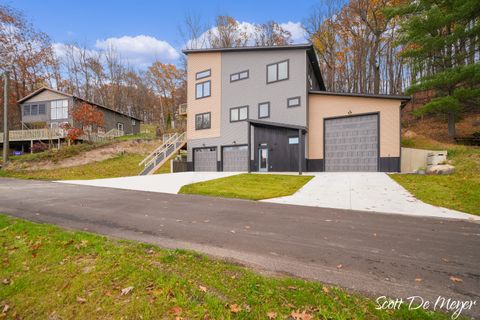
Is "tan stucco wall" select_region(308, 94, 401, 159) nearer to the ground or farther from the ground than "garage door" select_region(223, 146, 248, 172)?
farther from the ground

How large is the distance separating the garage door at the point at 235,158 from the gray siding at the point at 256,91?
536mm

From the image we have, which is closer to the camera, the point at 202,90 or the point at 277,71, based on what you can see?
the point at 277,71

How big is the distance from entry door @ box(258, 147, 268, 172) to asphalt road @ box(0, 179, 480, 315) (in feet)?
36.0

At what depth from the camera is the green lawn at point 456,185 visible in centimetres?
779

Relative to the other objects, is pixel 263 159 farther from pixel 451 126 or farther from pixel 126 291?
pixel 126 291

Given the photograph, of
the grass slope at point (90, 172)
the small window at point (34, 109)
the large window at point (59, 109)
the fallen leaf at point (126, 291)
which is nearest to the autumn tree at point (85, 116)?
the large window at point (59, 109)

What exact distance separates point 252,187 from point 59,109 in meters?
30.9

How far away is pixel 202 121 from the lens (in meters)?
22.4

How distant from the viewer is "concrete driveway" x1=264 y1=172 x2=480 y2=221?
711 cm

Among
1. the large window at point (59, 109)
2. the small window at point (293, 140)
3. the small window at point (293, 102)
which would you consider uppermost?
the large window at point (59, 109)

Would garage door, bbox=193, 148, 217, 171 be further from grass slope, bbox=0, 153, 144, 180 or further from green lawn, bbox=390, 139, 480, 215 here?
green lawn, bbox=390, 139, 480, 215

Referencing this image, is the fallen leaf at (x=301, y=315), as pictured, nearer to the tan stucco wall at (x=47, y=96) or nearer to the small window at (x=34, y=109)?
the tan stucco wall at (x=47, y=96)

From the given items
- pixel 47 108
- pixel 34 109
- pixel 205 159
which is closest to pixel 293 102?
pixel 205 159

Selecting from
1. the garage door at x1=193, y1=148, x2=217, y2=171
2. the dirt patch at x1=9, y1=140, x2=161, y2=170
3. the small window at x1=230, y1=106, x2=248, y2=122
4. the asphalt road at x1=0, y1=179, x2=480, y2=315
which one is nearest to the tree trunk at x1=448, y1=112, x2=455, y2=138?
the small window at x1=230, y1=106, x2=248, y2=122
